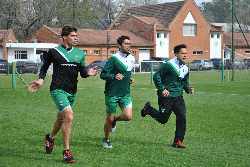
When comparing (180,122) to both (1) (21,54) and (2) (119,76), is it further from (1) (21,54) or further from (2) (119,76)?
(1) (21,54)

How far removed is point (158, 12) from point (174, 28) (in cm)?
521

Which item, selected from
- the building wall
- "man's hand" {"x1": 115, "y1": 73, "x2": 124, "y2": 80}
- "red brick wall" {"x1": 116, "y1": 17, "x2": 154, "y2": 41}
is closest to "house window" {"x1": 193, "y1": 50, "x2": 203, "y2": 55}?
the building wall

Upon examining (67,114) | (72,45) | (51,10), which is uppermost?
(51,10)

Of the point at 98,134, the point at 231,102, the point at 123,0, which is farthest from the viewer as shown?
the point at 123,0

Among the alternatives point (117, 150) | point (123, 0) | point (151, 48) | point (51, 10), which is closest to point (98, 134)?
point (117, 150)

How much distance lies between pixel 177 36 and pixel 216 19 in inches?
2395

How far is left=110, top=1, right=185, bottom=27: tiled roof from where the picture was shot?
257 feet

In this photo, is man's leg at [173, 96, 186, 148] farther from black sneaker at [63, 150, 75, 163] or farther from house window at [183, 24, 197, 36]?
house window at [183, 24, 197, 36]

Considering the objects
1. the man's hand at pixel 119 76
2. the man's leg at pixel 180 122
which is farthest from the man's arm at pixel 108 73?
the man's leg at pixel 180 122

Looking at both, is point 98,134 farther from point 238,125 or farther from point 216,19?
point 216,19

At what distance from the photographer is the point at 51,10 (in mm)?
79812

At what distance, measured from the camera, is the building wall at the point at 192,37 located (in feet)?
254

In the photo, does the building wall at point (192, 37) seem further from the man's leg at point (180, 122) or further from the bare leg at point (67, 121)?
the bare leg at point (67, 121)

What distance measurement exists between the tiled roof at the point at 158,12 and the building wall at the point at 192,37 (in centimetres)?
88
